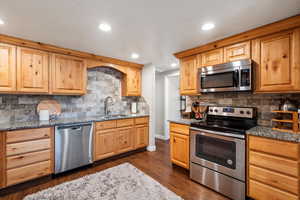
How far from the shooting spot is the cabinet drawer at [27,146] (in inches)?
80.6

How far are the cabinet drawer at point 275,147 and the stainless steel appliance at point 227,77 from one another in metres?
0.74

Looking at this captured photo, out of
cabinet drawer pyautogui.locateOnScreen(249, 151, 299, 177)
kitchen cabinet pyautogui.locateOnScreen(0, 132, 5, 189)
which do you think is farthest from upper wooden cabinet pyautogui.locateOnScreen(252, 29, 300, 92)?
kitchen cabinet pyautogui.locateOnScreen(0, 132, 5, 189)

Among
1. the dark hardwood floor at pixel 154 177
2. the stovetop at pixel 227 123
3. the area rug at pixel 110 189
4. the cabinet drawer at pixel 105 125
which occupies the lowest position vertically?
the dark hardwood floor at pixel 154 177

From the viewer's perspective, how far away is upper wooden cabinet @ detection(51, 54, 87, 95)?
2.70 m

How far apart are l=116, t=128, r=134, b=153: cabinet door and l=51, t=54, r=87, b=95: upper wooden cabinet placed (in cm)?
127

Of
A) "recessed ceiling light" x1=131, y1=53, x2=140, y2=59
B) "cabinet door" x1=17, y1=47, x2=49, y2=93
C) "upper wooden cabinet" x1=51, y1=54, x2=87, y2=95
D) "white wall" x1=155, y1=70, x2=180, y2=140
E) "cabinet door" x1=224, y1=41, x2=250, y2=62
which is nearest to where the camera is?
"cabinet door" x1=224, y1=41, x2=250, y2=62

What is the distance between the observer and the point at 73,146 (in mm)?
2605

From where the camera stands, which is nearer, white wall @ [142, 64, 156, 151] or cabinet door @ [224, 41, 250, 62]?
cabinet door @ [224, 41, 250, 62]

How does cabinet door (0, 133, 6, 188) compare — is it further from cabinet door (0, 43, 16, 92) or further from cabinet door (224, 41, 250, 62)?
cabinet door (224, 41, 250, 62)

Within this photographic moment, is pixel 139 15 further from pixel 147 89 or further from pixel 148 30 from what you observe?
pixel 147 89

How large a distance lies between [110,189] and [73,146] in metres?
1.12

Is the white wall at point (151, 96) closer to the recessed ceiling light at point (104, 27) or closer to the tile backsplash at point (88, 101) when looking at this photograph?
the tile backsplash at point (88, 101)

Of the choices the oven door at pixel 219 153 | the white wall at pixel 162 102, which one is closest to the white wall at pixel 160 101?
the white wall at pixel 162 102

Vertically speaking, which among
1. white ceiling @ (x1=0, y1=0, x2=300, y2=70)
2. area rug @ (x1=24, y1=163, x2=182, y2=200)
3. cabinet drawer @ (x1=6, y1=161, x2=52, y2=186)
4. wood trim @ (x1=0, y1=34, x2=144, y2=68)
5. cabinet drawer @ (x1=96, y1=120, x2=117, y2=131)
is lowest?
area rug @ (x1=24, y1=163, x2=182, y2=200)
